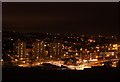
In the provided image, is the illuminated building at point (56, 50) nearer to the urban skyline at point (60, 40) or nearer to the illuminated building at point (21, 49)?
the urban skyline at point (60, 40)

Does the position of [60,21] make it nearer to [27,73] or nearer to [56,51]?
[56,51]

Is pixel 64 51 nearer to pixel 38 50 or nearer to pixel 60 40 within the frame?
pixel 60 40

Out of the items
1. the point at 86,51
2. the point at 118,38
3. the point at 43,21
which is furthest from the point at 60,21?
the point at 118,38

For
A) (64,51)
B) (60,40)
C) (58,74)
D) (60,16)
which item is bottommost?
(58,74)

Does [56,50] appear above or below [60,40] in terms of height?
below

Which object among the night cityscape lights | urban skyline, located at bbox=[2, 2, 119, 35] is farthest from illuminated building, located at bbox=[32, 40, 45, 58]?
urban skyline, located at bbox=[2, 2, 119, 35]

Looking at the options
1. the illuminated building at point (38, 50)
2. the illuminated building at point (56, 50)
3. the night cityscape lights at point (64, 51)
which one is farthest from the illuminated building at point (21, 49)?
the illuminated building at point (56, 50)

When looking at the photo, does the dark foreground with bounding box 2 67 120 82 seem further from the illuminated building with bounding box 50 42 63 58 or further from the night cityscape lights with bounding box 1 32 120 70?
the illuminated building with bounding box 50 42 63 58

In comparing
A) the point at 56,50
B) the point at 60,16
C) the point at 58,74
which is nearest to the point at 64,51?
the point at 56,50
